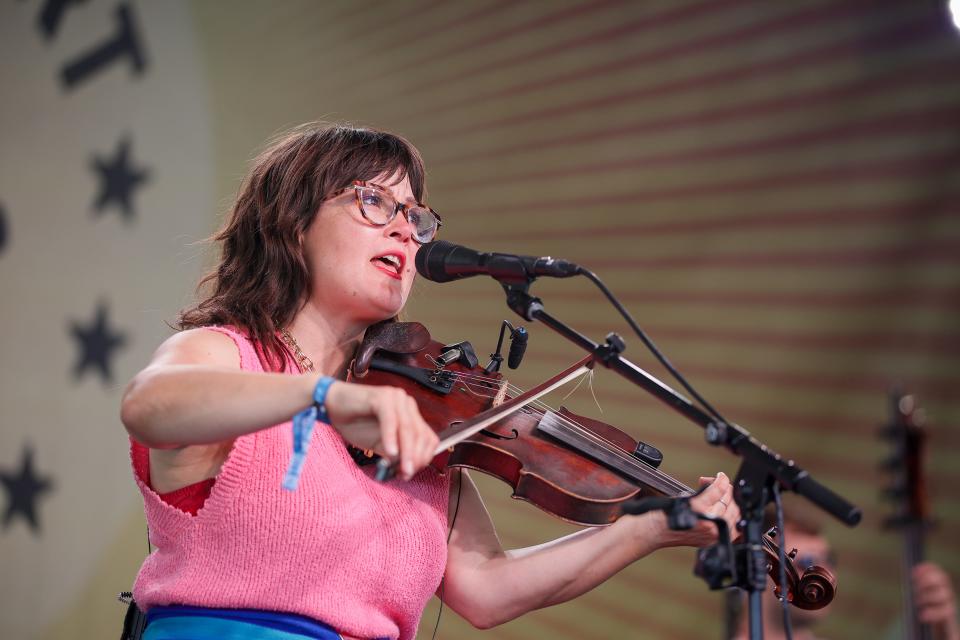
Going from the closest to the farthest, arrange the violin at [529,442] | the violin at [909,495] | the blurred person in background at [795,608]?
the violin at [529,442] < the violin at [909,495] < the blurred person in background at [795,608]

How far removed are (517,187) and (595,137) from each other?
1.08ft

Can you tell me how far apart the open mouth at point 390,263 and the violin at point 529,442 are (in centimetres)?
11

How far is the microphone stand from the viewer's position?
1.13 m

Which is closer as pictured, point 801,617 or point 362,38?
point 801,617

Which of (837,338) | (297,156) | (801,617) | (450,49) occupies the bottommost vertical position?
(801,617)

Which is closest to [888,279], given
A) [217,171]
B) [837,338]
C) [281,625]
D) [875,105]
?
[837,338]

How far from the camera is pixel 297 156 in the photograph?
1736 mm

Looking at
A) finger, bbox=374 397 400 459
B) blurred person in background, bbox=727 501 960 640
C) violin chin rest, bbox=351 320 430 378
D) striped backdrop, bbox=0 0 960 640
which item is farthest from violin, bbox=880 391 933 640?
finger, bbox=374 397 400 459

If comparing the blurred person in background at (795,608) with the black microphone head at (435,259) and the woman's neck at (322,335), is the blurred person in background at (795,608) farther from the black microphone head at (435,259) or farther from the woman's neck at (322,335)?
the black microphone head at (435,259)

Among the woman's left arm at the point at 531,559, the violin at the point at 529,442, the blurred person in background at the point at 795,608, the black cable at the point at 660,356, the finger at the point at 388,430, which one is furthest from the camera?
the blurred person in background at the point at 795,608

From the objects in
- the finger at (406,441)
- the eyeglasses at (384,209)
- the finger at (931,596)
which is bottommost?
the finger at (931,596)

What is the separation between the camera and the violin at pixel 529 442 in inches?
56.7

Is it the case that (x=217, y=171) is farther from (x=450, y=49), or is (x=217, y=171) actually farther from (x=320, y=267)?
(x=320, y=267)

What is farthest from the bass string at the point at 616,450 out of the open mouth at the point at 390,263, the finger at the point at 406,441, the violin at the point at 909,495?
the violin at the point at 909,495
